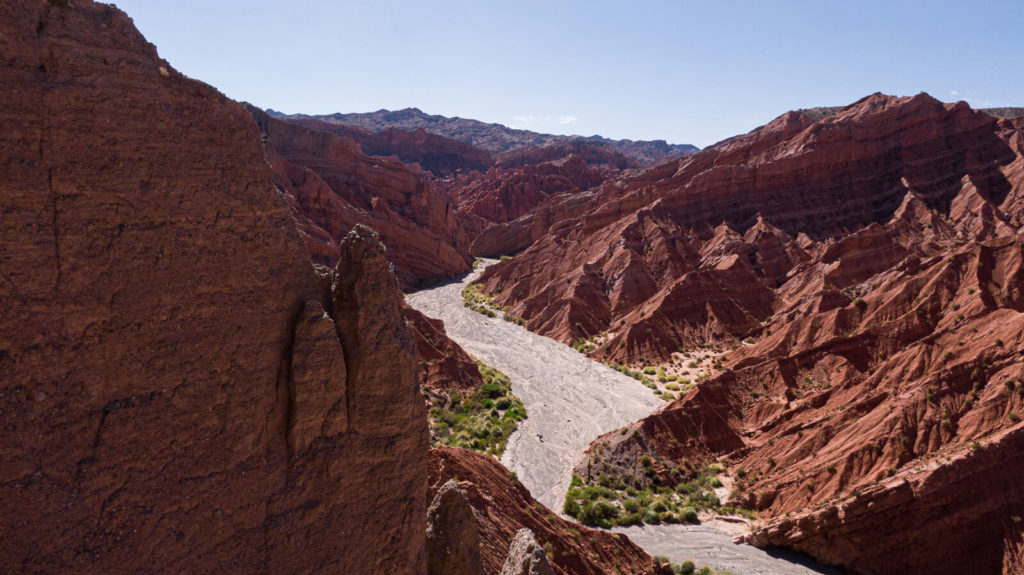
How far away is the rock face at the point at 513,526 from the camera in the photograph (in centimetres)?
1802

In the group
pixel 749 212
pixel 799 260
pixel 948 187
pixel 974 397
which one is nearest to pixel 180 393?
pixel 974 397

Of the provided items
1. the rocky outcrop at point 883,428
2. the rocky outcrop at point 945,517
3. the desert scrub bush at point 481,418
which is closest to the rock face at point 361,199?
the desert scrub bush at point 481,418

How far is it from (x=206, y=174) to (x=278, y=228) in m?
1.35

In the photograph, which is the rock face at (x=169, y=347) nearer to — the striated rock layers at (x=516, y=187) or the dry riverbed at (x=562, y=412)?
the dry riverbed at (x=562, y=412)

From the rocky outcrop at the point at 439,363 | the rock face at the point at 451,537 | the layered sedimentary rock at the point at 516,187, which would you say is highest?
the layered sedimentary rock at the point at 516,187

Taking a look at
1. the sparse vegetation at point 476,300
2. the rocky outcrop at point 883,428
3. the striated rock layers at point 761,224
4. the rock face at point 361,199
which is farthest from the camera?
the sparse vegetation at point 476,300

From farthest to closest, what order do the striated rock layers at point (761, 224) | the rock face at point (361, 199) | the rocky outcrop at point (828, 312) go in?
the rock face at point (361, 199) < the striated rock layers at point (761, 224) < the rocky outcrop at point (828, 312)

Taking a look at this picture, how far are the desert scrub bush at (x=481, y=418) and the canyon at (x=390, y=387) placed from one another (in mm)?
497

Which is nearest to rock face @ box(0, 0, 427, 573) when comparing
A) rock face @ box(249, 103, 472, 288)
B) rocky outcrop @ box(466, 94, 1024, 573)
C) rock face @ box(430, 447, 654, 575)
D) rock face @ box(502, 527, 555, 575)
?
rock face @ box(502, 527, 555, 575)

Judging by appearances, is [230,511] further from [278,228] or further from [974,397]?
[974,397]

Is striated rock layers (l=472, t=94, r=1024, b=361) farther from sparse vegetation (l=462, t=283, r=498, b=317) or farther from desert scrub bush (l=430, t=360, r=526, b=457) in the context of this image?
desert scrub bush (l=430, t=360, r=526, b=457)

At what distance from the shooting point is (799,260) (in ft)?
236

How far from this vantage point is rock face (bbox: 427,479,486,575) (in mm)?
12438

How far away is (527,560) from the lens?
1320cm
